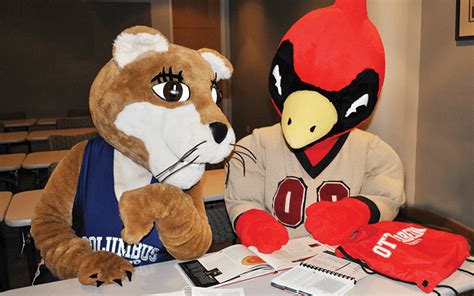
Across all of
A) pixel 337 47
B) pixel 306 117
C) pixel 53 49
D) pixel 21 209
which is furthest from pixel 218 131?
pixel 53 49

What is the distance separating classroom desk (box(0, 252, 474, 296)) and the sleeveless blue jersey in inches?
5.7

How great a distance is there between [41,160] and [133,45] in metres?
2.51

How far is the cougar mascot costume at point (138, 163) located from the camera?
1147mm

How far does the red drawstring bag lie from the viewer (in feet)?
3.97

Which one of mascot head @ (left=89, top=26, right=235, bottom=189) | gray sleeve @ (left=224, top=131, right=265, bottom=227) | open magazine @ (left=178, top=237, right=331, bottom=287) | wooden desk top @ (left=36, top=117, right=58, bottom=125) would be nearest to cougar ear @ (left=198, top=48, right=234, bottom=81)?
mascot head @ (left=89, top=26, right=235, bottom=189)

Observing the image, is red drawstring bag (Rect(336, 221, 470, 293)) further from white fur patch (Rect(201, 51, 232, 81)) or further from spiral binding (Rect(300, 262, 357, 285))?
white fur patch (Rect(201, 51, 232, 81))

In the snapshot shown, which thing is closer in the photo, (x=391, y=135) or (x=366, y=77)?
(x=366, y=77)

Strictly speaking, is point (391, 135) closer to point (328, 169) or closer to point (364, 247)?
point (328, 169)

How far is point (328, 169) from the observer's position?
5.00 ft

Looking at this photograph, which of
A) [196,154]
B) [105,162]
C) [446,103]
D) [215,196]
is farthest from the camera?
[446,103]

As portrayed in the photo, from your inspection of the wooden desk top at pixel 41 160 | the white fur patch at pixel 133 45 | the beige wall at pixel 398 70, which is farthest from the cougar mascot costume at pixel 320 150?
the wooden desk top at pixel 41 160

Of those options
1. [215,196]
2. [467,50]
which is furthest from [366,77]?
[467,50]

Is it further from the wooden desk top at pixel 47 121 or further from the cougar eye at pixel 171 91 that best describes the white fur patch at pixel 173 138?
the wooden desk top at pixel 47 121

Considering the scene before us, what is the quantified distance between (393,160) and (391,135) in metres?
1.36
